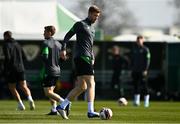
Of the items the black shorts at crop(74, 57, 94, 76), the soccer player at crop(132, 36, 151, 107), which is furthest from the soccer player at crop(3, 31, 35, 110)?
the soccer player at crop(132, 36, 151, 107)

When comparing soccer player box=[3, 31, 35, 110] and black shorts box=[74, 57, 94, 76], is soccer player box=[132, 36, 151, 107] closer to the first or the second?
soccer player box=[3, 31, 35, 110]

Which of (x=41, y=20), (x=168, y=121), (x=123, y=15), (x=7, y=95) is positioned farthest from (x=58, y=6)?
(x=123, y=15)

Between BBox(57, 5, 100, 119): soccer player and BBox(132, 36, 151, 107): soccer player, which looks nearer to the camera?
BBox(57, 5, 100, 119): soccer player

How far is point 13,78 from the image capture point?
22.1m

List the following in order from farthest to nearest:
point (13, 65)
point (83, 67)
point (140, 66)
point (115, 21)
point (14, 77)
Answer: point (115, 21), point (140, 66), point (13, 65), point (14, 77), point (83, 67)

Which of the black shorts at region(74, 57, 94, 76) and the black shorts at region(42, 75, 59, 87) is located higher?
the black shorts at region(74, 57, 94, 76)

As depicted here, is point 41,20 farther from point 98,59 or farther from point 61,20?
point 98,59

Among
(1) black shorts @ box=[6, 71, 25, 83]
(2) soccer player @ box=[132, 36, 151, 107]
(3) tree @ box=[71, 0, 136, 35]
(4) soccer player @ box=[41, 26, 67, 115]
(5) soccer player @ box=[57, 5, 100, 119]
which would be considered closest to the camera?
(5) soccer player @ box=[57, 5, 100, 119]

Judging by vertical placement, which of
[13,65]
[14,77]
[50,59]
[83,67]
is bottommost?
[14,77]

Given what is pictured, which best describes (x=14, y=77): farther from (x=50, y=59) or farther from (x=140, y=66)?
(x=140, y=66)

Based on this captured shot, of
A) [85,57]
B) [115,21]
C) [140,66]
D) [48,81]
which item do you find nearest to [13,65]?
[48,81]

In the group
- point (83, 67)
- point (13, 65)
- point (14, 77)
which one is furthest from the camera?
→ point (13, 65)

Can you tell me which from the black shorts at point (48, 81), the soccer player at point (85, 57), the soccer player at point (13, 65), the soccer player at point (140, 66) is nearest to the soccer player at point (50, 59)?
the black shorts at point (48, 81)

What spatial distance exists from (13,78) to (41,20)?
42.3 ft
